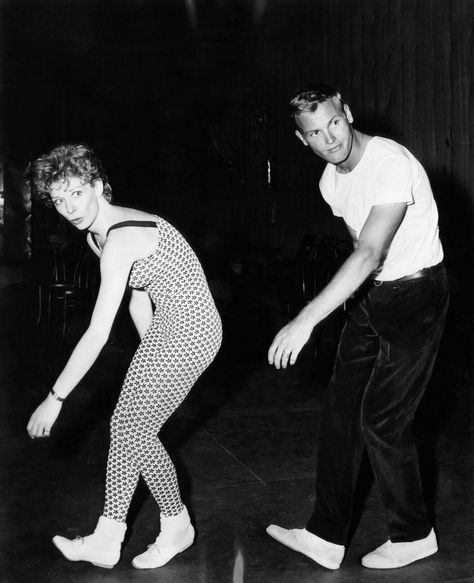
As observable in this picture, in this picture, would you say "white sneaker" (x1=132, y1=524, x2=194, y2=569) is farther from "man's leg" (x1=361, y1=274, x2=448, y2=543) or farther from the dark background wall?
the dark background wall

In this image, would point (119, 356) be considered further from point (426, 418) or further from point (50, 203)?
point (50, 203)

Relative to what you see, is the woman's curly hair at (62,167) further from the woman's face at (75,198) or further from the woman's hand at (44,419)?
the woman's hand at (44,419)

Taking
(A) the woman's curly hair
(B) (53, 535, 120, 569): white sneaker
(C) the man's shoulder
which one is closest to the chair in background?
(B) (53, 535, 120, 569): white sneaker

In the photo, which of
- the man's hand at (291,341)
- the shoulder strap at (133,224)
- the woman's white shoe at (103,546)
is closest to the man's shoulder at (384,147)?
the man's hand at (291,341)

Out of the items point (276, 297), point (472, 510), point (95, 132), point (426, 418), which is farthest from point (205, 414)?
point (95, 132)

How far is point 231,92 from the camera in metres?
12.4

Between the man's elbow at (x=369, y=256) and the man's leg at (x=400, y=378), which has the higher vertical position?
the man's elbow at (x=369, y=256)

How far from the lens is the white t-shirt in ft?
9.21

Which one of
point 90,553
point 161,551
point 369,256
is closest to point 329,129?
point 369,256

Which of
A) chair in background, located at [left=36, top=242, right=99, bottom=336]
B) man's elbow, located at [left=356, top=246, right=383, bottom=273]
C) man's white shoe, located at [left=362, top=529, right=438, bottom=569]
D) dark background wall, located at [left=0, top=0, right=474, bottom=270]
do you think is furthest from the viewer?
chair in background, located at [left=36, top=242, right=99, bottom=336]

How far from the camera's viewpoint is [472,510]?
3.64 meters

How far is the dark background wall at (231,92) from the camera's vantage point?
22.2ft

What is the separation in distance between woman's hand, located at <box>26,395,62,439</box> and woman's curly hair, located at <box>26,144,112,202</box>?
2.56 ft

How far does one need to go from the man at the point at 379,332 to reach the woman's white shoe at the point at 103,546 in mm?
745
